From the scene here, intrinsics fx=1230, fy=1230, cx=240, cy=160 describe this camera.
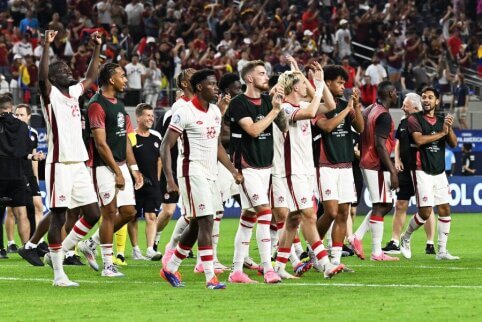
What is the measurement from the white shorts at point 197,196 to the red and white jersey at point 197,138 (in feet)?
0.22

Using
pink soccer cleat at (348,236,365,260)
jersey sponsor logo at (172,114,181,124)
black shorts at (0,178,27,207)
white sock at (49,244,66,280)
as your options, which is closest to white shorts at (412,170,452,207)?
pink soccer cleat at (348,236,365,260)

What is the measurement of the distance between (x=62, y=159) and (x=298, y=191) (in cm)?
276

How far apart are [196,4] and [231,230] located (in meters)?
15.9

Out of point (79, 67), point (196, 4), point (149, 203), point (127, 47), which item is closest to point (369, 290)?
point (149, 203)

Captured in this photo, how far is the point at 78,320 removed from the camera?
10.9 m

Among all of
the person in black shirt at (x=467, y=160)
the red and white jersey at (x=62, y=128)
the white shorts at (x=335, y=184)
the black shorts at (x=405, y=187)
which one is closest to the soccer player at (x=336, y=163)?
the white shorts at (x=335, y=184)

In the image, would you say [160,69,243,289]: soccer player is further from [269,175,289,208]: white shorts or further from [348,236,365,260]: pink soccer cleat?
[348,236,365,260]: pink soccer cleat

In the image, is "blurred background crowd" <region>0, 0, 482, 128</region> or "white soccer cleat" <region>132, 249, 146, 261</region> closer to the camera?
"white soccer cleat" <region>132, 249, 146, 261</region>

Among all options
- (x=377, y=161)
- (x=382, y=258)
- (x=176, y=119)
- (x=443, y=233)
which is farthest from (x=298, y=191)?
(x=443, y=233)

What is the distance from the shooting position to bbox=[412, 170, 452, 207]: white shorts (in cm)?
1778

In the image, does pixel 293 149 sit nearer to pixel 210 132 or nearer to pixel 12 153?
pixel 210 132

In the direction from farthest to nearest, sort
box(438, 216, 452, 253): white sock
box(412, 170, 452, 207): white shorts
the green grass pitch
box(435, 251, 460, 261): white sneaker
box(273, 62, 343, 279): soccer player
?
box(412, 170, 452, 207): white shorts < box(438, 216, 452, 253): white sock < box(435, 251, 460, 261): white sneaker < box(273, 62, 343, 279): soccer player < the green grass pitch

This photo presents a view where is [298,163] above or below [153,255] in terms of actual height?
above

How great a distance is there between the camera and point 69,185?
542 inches
